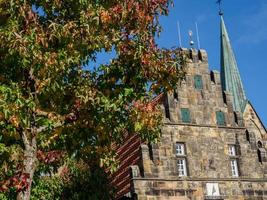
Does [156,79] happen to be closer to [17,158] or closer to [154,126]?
[154,126]

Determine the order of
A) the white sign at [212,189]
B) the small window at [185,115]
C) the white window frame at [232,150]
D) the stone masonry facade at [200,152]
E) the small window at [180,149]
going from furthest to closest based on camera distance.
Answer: the white window frame at [232,150] < the small window at [185,115] < the small window at [180,149] < the white sign at [212,189] < the stone masonry facade at [200,152]

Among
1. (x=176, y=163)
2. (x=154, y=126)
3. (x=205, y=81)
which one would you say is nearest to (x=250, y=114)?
(x=205, y=81)

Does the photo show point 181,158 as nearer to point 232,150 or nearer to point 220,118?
point 232,150

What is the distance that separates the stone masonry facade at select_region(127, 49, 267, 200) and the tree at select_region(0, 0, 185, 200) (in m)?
10.7

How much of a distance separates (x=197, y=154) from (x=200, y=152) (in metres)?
0.22

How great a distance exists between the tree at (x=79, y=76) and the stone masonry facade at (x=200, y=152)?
10.7 m

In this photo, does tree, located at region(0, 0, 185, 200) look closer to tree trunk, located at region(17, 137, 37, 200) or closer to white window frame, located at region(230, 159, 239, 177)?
tree trunk, located at region(17, 137, 37, 200)

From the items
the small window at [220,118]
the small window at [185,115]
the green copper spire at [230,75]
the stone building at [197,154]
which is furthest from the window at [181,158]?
the green copper spire at [230,75]

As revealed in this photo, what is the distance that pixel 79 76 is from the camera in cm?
1420

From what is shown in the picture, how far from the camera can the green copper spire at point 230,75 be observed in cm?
4819

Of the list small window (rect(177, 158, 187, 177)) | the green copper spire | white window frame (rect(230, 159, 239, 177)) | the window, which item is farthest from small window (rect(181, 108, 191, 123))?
the green copper spire

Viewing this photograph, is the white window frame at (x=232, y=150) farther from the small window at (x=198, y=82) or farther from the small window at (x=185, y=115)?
the small window at (x=198, y=82)

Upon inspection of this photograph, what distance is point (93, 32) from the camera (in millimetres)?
13383

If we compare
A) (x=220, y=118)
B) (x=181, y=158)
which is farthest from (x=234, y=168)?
(x=181, y=158)
